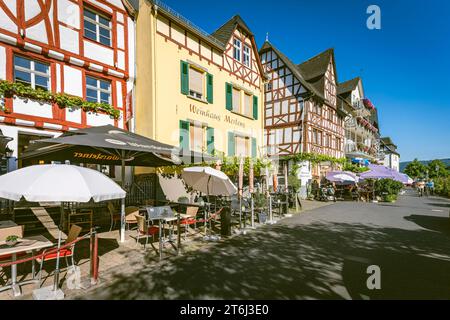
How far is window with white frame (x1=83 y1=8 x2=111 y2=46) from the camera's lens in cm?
1088

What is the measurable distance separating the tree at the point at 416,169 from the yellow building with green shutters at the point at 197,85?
195ft

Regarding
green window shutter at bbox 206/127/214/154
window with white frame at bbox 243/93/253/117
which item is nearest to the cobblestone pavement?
green window shutter at bbox 206/127/214/154

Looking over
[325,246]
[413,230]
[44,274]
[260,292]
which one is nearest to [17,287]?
[44,274]

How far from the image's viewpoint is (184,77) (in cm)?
1312

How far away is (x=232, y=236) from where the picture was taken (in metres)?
7.62

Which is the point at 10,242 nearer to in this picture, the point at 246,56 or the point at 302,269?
the point at 302,269

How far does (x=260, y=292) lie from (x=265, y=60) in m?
24.3

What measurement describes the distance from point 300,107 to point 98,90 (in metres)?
17.2

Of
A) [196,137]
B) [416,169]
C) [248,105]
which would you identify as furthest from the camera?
[416,169]

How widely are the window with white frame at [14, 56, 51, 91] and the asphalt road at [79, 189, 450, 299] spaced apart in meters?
8.73

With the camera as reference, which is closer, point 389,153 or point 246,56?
point 246,56

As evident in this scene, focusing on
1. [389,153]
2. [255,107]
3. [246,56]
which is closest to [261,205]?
[255,107]

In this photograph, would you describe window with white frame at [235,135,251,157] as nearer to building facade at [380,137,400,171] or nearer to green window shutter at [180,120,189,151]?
green window shutter at [180,120,189,151]
